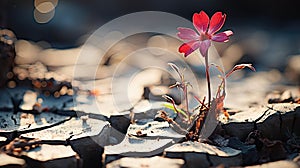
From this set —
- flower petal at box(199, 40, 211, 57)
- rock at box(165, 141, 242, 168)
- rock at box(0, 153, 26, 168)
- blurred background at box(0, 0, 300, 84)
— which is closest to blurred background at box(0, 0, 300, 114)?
blurred background at box(0, 0, 300, 84)

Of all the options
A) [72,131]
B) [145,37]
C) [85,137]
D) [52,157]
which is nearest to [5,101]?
[72,131]

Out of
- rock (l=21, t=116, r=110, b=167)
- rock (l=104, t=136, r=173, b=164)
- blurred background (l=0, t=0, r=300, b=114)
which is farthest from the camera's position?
blurred background (l=0, t=0, r=300, b=114)

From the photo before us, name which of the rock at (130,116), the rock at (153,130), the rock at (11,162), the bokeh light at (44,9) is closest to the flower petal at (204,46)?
the rock at (153,130)

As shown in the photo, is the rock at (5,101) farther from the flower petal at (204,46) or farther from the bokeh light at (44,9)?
the bokeh light at (44,9)

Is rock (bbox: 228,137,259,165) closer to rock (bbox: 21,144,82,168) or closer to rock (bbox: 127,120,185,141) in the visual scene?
rock (bbox: 127,120,185,141)

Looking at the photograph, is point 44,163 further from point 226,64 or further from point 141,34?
point 141,34

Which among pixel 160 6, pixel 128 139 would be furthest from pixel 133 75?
pixel 160 6
